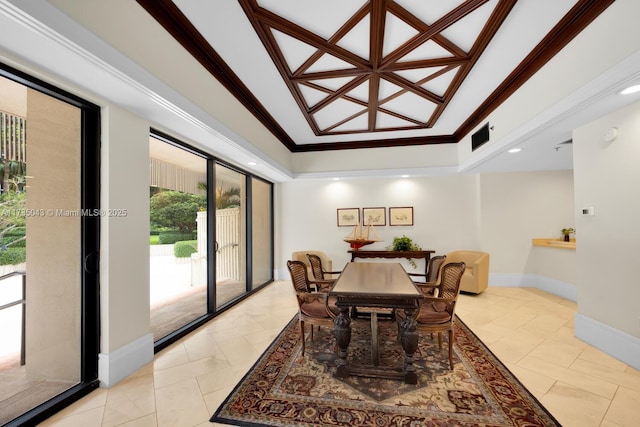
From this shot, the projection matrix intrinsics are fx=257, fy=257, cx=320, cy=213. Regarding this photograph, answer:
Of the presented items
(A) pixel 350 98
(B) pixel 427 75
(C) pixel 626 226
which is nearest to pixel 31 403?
(A) pixel 350 98

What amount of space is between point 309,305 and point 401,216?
3.81 metres

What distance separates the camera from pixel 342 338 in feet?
7.41

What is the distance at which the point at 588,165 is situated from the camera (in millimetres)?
2842

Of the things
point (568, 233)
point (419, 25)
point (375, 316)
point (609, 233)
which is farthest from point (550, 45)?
point (568, 233)

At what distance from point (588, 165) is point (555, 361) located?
6.94 ft

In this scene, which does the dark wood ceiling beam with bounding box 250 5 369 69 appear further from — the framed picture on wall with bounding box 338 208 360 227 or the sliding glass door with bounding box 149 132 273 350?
the framed picture on wall with bounding box 338 208 360 227

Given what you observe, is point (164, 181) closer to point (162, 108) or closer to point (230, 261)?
point (162, 108)

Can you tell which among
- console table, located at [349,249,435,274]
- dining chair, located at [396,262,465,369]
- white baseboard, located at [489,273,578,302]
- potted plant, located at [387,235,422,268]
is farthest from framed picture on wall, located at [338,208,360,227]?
dining chair, located at [396,262,465,369]

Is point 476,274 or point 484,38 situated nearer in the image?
point 484,38

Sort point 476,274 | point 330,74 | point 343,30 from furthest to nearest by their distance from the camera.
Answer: point 476,274 → point 330,74 → point 343,30

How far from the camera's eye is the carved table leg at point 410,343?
2.14 meters

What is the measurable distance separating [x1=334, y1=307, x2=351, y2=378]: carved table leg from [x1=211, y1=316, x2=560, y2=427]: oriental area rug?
0.08 metres

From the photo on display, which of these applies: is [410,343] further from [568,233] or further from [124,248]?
[568,233]

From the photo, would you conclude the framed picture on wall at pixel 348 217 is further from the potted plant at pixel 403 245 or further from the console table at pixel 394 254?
the potted plant at pixel 403 245
